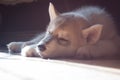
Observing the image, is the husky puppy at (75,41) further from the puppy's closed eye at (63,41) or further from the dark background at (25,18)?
the dark background at (25,18)

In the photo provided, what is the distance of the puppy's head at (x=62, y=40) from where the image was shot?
1.87 metres

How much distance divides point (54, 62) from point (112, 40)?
0.49 m

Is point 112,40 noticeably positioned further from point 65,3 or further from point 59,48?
point 65,3

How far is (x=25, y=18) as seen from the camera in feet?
→ 10.6

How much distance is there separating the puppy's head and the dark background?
0.86 metres

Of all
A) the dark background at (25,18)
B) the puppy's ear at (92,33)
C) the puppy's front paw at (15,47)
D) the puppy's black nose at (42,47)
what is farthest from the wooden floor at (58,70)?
the dark background at (25,18)

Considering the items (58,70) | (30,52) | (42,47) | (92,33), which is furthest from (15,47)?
(58,70)

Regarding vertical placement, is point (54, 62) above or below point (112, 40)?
below

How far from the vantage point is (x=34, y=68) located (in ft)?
5.15

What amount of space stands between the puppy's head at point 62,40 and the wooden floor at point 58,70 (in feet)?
0.23

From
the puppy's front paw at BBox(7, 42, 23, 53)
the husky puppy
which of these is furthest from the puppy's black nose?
the puppy's front paw at BBox(7, 42, 23, 53)

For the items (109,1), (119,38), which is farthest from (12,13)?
(119,38)

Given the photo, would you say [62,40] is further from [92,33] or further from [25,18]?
[25,18]

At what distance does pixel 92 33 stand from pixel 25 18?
1.42 metres
